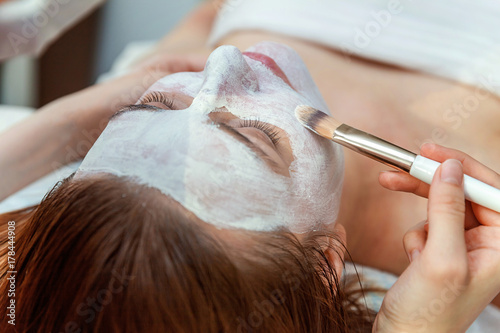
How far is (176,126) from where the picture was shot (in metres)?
0.49

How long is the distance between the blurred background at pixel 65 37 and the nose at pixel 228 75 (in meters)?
0.79

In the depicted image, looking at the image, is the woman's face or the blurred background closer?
the woman's face

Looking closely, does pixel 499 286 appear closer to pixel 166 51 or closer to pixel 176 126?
pixel 176 126

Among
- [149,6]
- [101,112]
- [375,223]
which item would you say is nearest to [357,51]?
[375,223]

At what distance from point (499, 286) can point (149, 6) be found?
124 centimetres

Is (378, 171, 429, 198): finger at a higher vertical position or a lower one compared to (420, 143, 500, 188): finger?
lower

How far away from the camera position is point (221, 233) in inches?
18.4

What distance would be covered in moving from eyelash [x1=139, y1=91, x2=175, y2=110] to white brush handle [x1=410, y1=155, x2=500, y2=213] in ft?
0.86

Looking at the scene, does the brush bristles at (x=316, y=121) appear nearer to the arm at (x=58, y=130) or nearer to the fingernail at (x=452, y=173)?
the fingernail at (x=452, y=173)

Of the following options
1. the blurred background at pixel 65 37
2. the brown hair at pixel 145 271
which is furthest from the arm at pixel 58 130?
the blurred background at pixel 65 37

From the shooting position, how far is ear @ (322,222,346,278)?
560 mm

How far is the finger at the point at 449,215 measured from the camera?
45 cm

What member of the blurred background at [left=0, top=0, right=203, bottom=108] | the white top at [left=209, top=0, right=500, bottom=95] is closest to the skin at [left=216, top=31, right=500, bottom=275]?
the white top at [left=209, top=0, right=500, bottom=95]

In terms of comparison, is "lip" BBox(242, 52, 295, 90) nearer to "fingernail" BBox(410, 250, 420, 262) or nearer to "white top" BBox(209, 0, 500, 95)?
"fingernail" BBox(410, 250, 420, 262)
